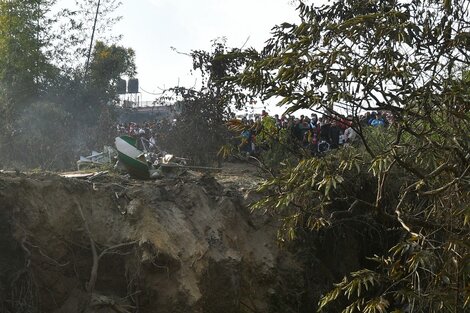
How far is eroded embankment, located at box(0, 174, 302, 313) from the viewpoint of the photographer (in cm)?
994

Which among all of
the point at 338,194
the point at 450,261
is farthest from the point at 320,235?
the point at 450,261

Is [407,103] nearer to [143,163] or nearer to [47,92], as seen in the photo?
[143,163]

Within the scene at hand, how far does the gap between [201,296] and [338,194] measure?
270cm

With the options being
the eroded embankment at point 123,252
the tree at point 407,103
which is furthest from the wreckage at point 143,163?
the tree at point 407,103

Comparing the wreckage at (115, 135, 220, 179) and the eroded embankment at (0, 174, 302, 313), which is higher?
the wreckage at (115, 135, 220, 179)

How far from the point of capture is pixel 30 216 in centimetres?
1008

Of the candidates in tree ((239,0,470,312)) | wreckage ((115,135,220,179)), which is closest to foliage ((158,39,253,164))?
wreckage ((115,135,220,179))

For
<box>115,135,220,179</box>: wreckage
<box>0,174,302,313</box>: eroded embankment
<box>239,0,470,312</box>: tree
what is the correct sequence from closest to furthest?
1. <box>239,0,470,312</box>: tree
2. <box>0,174,302,313</box>: eroded embankment
3. <box>115,135,220,179</box>: wreckage

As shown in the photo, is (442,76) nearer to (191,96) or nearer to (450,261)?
(450,261)

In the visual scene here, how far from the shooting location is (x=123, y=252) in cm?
1057

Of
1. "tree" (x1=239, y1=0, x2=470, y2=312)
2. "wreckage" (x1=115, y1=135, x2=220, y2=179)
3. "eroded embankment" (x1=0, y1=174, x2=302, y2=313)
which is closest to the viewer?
"tree" (x1=239, y1=0, x2=470, y2=312)

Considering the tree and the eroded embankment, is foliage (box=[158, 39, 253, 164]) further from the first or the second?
the tree

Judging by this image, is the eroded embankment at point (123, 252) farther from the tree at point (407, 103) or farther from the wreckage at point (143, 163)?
the tree at point (407, 103)

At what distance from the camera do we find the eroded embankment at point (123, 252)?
9.94 m
